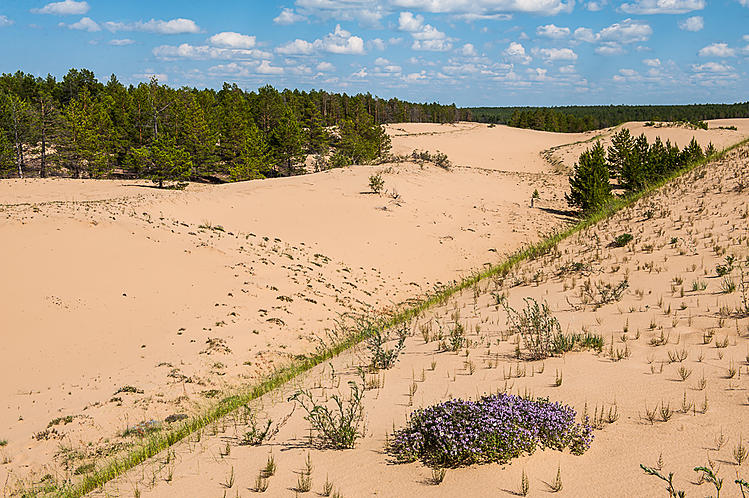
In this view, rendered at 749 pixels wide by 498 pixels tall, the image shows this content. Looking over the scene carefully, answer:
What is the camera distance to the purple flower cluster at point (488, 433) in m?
4.09

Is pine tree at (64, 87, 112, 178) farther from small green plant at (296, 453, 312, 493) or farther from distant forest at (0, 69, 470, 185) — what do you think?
small green plant at (296, 453, 312, 493)

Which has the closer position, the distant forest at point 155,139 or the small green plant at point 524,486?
the small green plant at point 524,486

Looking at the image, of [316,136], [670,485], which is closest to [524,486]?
[670,485]

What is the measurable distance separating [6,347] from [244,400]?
519 centimetres

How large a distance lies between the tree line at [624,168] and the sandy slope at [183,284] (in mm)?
Result: 1948

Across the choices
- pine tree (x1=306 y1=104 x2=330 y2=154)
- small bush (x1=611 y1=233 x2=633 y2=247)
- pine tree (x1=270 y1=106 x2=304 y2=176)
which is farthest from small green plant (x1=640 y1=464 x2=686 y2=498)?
pine tree (x1=306 y1=104 x2=330 y2=154)

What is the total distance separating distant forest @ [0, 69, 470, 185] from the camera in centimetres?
4103

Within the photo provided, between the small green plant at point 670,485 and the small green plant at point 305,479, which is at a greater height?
the small green plant at point 670,485

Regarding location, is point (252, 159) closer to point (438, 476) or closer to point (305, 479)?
point (305, 479)

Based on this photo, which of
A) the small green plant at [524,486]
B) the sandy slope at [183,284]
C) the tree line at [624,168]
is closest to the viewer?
the small green plant at [524,486]

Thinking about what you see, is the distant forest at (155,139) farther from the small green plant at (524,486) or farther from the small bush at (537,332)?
the small green plant at (524,486)

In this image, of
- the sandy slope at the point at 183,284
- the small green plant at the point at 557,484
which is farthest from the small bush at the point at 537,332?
the sandy slope at the point at 183,284

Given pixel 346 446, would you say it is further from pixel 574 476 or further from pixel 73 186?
pixel 73 186

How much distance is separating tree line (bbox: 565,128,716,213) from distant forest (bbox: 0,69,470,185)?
19.8 metres
